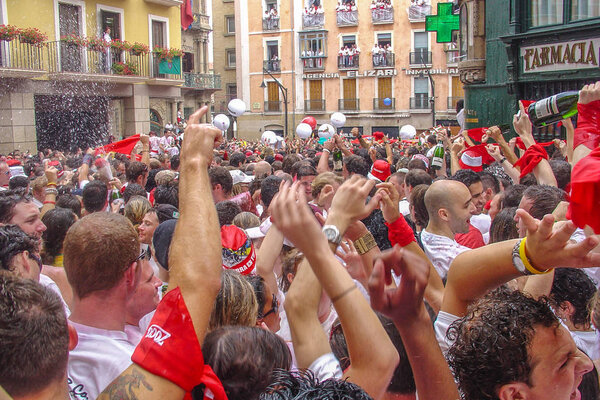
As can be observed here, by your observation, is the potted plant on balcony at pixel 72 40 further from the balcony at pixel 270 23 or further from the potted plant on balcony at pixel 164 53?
the balcony at pixel 270 23

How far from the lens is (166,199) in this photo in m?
5.78

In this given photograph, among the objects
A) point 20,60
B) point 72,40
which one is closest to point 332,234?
point 20,60

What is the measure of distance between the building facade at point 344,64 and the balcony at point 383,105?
0.21 ft

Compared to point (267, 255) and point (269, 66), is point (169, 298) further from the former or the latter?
point (269, 66)

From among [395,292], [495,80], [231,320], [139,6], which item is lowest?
[231,320]

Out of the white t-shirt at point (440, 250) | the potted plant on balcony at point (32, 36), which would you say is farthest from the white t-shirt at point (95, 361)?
the potted plant on balcony at point (32, 36)

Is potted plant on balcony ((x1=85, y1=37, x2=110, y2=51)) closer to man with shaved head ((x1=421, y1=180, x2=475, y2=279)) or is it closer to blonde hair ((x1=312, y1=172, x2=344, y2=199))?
blonde hair ((x1=312, y1=172, x2=344, y2=199))

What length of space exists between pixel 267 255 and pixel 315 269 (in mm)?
1660

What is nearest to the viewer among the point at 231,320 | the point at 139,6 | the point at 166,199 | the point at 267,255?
the point at 231,320

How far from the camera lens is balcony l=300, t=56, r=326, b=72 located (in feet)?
133

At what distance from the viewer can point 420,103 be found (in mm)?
38906

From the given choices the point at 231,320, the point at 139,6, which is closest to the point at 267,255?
the point at 231,320

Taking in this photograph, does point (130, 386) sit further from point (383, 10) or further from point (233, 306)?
point (383, 10)

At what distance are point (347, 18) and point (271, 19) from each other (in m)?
5.07
